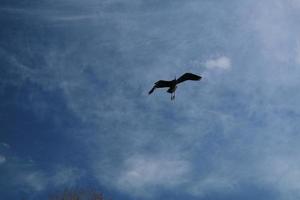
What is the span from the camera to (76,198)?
3575 centimetres

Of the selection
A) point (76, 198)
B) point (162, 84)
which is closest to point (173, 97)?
point (162, 84)

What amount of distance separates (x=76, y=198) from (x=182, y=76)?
1375cm

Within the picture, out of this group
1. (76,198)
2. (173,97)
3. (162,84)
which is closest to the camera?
(173,97)

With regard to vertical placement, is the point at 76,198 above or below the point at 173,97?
below

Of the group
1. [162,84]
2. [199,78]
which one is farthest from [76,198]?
[199,78]

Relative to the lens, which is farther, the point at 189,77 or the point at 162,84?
the point at 162,84

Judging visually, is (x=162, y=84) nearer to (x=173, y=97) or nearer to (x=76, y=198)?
(x=173, y=97)

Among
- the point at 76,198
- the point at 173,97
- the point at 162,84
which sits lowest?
the point at 76,198

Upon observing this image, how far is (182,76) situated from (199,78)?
135cm

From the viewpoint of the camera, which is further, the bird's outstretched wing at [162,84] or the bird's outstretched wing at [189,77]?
the bird's outstretched wing at [162,84]

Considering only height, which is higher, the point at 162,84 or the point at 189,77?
the point at 189,77

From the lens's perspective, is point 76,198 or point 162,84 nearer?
point 162,84

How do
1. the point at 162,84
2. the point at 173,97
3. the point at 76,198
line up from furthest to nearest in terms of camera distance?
the point at 76,198 → the point at 162,84 → the point at 173,97

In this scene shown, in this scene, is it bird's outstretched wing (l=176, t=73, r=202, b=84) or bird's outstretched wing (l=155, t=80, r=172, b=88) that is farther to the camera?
bird's outstretched wing (l=155, t=80, r=172, b=88)
